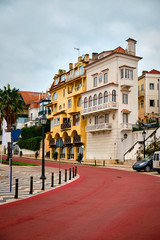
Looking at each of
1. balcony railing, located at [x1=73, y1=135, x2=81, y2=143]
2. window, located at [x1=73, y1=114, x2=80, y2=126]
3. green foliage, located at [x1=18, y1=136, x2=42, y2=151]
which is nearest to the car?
balcony railing, located at [x1=73, y1=135, x2=81, y2=143]

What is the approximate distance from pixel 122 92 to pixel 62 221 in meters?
38.5

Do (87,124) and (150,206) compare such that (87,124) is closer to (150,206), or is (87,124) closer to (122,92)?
(122,92)

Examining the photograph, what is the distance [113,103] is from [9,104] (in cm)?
1466

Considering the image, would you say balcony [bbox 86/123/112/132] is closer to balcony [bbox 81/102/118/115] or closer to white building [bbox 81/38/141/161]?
white building [bbox 81/38/141/161]

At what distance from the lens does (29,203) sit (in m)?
10.9

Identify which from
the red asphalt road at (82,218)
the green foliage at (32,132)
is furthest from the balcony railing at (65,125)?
the red asphalt road at (82,218)

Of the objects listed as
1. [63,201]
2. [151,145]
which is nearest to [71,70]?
[151,145]

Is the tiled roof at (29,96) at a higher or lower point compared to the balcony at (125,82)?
higher

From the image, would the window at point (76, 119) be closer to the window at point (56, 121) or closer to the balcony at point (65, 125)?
the balcony at point (65, 125)

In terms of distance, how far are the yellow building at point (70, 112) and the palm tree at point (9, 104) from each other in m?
12.5

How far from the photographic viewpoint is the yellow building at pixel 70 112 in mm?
53263

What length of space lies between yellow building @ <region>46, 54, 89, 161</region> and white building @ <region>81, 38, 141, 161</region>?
387 centimetres

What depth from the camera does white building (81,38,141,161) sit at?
145 ft

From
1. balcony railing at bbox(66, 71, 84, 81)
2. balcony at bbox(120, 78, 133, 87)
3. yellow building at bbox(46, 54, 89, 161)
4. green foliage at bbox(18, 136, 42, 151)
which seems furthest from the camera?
green foliage at bbox(18, 136, 42, 151)
